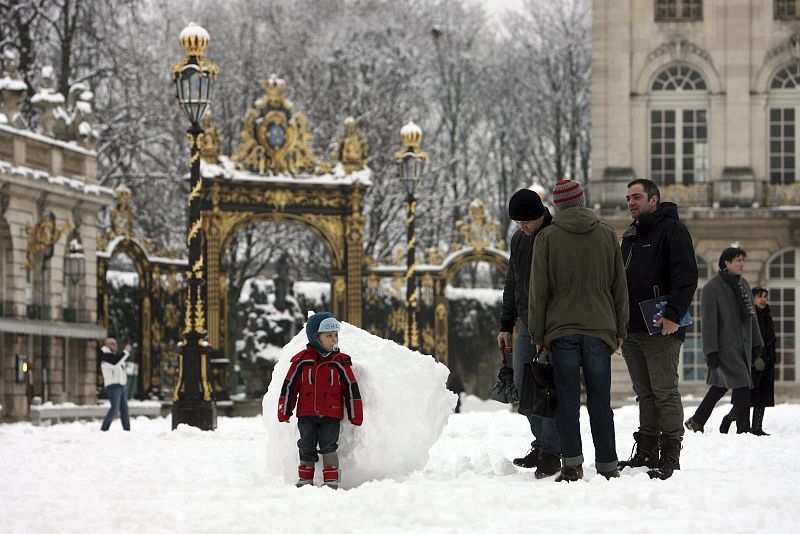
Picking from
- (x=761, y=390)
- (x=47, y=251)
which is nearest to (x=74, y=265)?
(x=47, y=251)

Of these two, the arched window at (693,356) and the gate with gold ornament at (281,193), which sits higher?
the gate with gold ornament at (281,193)

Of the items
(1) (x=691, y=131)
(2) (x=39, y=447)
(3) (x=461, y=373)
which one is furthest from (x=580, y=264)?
(3) (x=461, y=373)

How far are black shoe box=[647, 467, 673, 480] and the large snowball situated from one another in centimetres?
178

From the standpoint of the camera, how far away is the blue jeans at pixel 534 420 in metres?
12.1

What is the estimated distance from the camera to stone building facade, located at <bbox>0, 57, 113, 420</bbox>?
29672 mm

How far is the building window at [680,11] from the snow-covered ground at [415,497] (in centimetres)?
2240

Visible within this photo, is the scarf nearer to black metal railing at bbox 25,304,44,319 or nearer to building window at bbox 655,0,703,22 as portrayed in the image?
black metal railing at bbox 25,304,44,319

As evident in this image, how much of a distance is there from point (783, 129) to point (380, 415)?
2652cm

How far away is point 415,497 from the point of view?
Result: 33.2 ft

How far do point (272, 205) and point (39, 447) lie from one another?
1292 centimetres

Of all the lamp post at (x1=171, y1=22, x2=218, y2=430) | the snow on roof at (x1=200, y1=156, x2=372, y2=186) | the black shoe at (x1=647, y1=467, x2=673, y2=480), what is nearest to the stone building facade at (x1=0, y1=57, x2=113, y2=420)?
the snow on roof at (x1=200, y1=156, x2=372, y2=186)

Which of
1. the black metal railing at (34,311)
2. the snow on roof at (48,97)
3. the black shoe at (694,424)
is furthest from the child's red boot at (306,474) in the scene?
the snow on roof at (48,97)

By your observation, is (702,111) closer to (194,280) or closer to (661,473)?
(194,280)

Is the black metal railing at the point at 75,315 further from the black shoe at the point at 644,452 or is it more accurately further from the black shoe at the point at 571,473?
the black shoe at the point at 571,473
